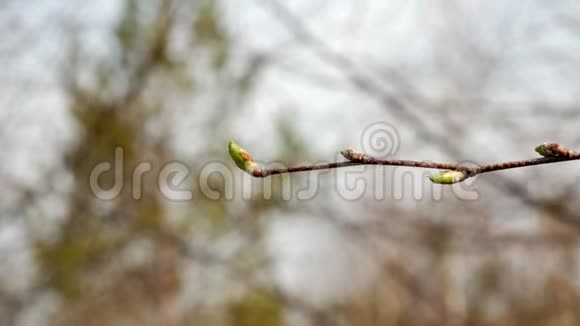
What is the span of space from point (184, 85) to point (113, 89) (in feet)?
3.01

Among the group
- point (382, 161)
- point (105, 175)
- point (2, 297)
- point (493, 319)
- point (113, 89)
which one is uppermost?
point (113, 89)

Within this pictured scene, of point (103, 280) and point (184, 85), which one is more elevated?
point (184, 85)

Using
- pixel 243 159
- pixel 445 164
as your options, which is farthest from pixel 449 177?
pixel 243 159

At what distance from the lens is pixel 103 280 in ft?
25.5

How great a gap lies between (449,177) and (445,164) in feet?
0.25

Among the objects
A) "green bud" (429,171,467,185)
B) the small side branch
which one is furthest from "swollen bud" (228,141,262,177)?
"green bud" (429,171,467,185)

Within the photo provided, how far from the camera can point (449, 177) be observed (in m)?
0.60

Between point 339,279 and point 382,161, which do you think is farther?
point 339,279

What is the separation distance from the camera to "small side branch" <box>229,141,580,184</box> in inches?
19.4

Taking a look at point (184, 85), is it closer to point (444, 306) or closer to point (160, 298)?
point (160, 298)

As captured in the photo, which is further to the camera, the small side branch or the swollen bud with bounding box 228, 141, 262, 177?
the swollen bud with bounding box 228, 141, 262, 177

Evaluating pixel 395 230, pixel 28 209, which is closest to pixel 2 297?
pixel 28 209

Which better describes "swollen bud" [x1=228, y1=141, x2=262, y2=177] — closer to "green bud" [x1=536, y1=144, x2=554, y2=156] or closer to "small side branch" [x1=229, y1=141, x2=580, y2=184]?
"small side branch" [x1=229, y1=141, x2=580, y2=184]

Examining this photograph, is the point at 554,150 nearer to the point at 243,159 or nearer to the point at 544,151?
the point at 544,151
